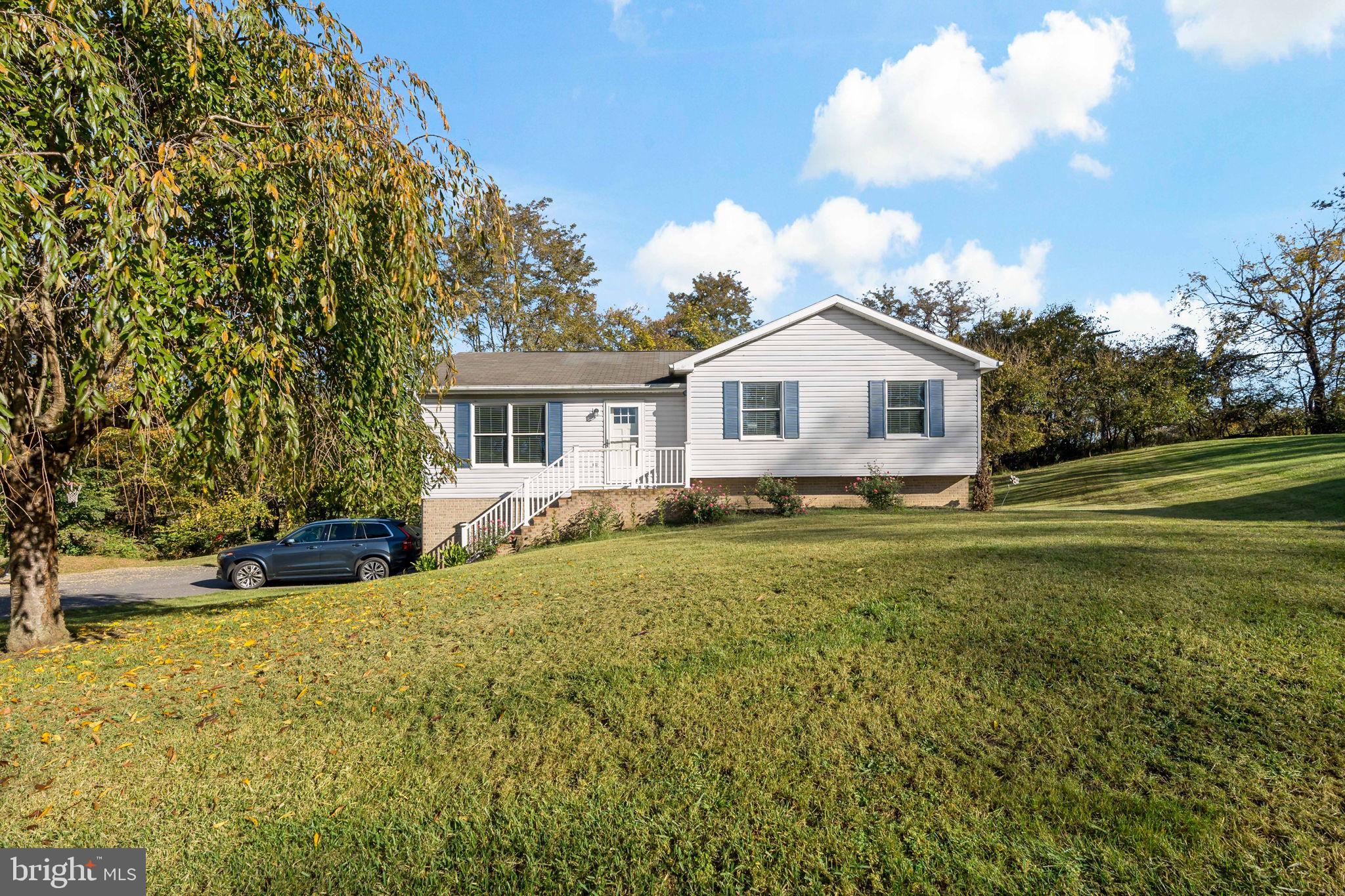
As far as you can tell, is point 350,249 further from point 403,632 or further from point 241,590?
point 241,590

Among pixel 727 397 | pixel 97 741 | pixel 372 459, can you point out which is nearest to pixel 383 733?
pixel 97 741

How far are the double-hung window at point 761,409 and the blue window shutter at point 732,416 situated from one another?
0.21m

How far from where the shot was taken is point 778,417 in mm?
17688

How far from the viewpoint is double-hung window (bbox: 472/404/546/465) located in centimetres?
1780

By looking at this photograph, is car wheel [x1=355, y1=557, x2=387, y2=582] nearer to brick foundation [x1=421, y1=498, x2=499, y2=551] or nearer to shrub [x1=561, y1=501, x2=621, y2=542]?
brick foundation [x1=421, y1=498, x2=499, y2=551]

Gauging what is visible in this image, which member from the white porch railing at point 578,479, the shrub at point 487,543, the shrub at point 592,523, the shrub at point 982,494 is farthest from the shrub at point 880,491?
the shrub at point 487,543

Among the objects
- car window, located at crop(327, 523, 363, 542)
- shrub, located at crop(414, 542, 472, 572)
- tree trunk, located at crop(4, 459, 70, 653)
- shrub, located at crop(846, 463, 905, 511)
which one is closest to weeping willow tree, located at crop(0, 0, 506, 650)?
tree trunk, located at crop(4, 459, 70, 653)

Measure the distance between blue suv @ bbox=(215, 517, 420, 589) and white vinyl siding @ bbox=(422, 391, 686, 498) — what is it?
270 cm

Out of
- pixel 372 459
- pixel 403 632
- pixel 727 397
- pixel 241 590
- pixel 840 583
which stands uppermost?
pixel 727 397

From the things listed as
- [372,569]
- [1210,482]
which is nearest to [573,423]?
[372,569]

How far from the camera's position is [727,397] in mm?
17547

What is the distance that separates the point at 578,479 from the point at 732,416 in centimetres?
411

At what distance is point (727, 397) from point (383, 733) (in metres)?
13.4

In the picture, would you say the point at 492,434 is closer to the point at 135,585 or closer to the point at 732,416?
the point at 732,416
